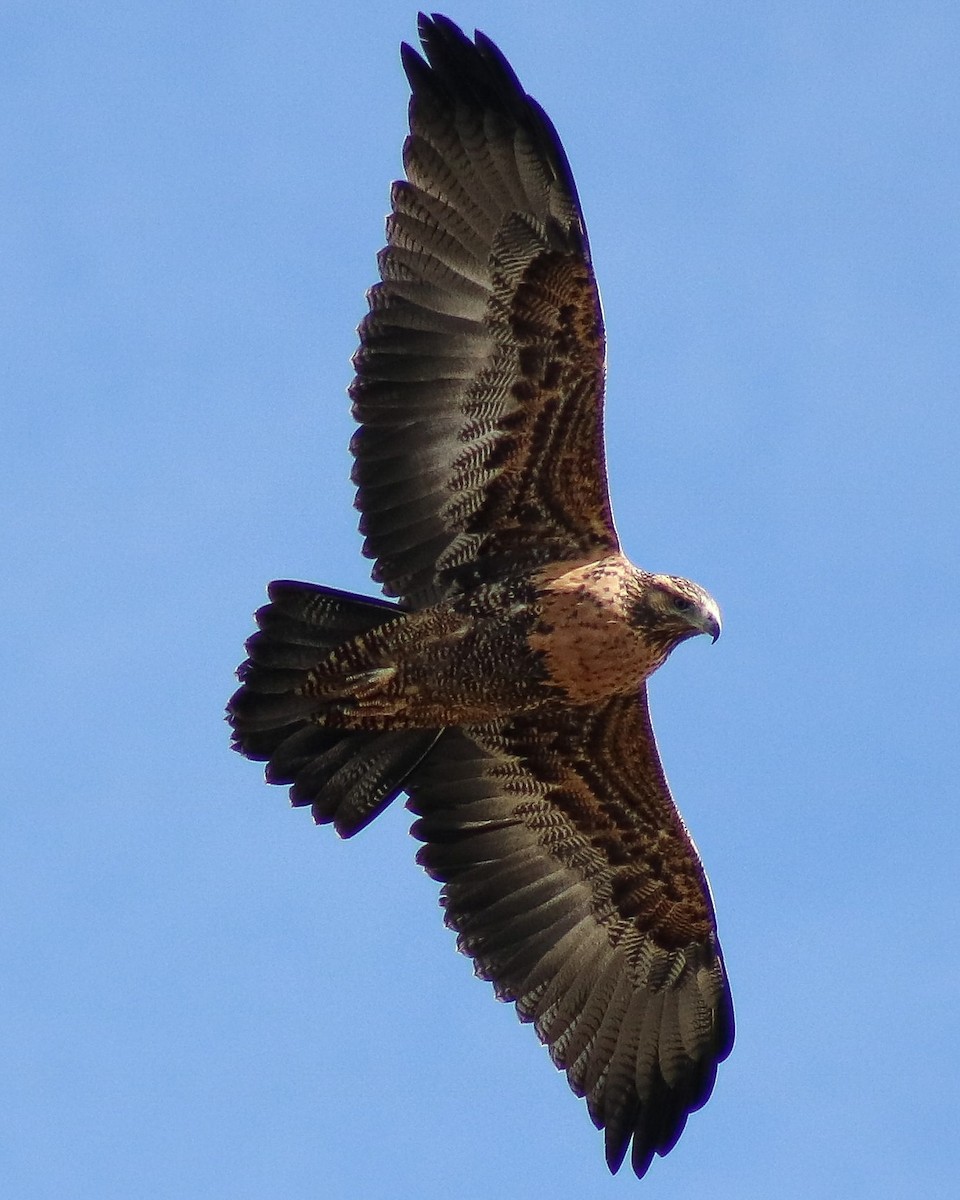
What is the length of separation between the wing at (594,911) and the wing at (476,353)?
1249mm

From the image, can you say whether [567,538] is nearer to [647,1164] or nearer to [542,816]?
[542,816]

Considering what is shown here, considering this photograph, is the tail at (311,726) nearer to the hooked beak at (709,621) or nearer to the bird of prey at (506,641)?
the bird of prey at (506,641)

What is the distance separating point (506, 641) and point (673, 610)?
98 cm

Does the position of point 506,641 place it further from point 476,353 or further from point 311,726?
point 476,353

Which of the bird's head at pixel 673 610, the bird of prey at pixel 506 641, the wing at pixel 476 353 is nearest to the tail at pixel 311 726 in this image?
the bird of prey at pixel 506 641

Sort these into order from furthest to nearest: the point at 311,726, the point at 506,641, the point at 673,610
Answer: the point at 311,726, the point at 506,641, the point at 673,610

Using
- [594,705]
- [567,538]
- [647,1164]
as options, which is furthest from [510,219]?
[647,1164]

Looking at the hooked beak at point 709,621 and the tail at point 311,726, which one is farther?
the tail at point 311,726

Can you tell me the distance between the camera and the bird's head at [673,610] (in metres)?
12.7

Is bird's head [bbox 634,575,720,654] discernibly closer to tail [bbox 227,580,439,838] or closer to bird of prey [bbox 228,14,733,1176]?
bird of prey [bbox 228,14,733,1176]

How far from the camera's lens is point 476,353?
512 inches

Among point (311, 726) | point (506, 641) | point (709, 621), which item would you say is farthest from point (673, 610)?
point (311, 726)

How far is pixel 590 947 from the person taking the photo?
46.5ft

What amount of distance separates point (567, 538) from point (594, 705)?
102 centimetres
